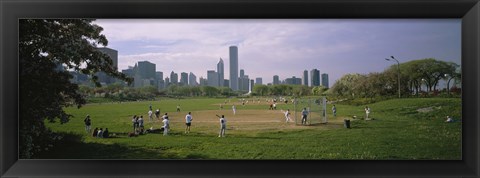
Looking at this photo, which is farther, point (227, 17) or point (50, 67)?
point (50, 67)

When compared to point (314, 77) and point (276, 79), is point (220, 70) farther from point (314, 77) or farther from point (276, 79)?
point (314, 77)

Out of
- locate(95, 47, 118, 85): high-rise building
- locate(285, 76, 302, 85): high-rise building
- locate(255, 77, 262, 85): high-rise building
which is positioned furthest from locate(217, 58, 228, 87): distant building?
locate(95, 47, 118, 85): high-rise building

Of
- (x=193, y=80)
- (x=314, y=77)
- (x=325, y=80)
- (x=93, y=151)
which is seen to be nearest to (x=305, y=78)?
(x=314, y=77)

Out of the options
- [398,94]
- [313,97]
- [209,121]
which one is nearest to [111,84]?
[209,121]

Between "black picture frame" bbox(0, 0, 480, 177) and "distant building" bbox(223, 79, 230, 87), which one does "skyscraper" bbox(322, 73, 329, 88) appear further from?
"distant building" bbox(223, 79, 230, 87)

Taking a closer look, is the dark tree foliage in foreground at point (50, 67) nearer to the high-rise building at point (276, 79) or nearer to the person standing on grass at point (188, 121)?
the person standing on grass at point (188, 121)

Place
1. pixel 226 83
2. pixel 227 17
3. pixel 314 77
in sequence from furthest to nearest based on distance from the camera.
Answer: pixel 226 83 → pixel 314 77 → pixel 227 17
